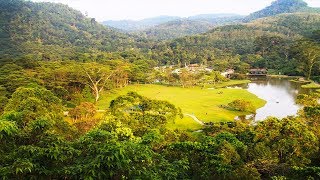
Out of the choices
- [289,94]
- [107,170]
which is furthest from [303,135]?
[289,94]

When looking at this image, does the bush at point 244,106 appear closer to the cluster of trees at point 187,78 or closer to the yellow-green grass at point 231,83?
the cluster of trees at point 187,78

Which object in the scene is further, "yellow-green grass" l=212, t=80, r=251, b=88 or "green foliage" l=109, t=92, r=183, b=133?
"yellow-green grass" l=212, t=80, r=251, b=88

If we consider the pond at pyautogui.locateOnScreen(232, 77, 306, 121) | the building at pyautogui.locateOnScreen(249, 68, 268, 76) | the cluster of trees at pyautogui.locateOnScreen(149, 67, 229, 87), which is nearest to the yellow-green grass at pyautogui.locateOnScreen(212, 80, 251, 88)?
the cluster of trees at pyautogui.locateOnScreen(149, 67, 229, 87)

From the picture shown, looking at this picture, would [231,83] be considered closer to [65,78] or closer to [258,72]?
[258,72]

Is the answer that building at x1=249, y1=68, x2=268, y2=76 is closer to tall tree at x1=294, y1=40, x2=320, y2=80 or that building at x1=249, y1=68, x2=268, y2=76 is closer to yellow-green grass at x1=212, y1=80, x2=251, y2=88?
tall tree at x1=294, y1=40, x2=320, y2=80

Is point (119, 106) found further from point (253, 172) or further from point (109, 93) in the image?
point (109, 93)

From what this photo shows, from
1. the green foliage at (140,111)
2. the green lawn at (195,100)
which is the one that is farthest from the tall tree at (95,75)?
the green foliage at (140,111)
